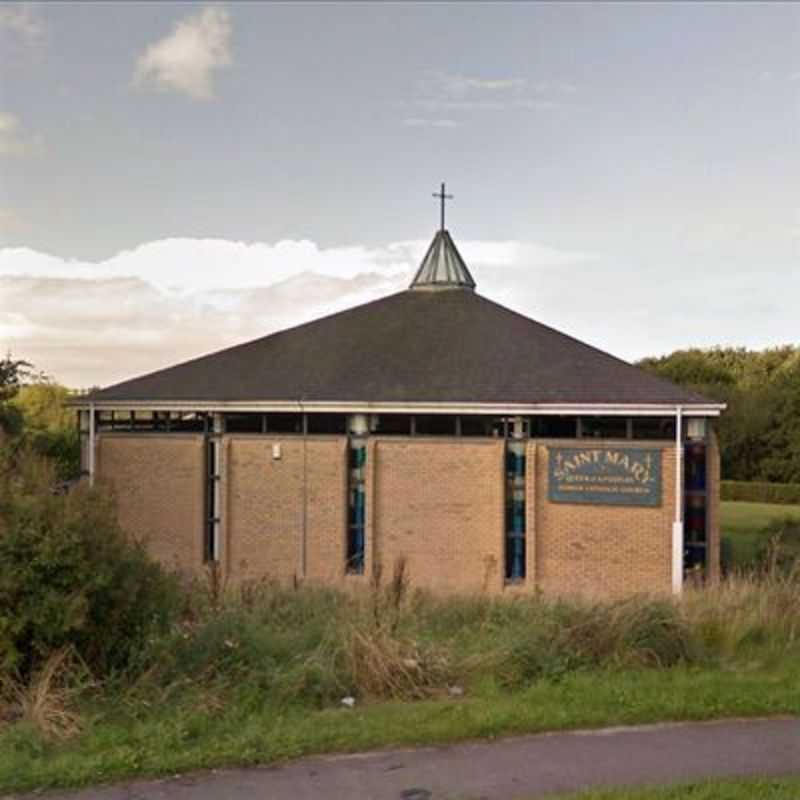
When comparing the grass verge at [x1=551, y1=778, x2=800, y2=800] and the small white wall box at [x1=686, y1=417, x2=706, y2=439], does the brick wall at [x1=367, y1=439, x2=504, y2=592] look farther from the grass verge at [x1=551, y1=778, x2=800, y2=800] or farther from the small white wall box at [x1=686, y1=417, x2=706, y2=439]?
the grass verge at [x1=551, y1=778, x2=800, y2=800]

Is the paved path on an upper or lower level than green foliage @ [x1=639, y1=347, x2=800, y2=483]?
lower

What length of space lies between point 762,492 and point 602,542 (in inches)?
1294

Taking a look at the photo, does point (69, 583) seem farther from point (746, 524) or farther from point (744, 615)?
point (746, 524)

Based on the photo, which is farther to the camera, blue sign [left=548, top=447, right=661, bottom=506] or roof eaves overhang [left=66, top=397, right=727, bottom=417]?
blue sign [left=548, top=447, right=661, bottom=506]

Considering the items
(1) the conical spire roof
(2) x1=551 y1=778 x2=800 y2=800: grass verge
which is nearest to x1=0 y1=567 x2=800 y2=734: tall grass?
(2) x1=551 y1=778 x2=800 y2=800: grass verge

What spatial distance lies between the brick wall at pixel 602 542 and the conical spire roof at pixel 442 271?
7.48 metres

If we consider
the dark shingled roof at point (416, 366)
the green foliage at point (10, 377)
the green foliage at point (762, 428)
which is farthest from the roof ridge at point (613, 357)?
the green foliage at point (762, 428)

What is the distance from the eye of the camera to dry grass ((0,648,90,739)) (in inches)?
232

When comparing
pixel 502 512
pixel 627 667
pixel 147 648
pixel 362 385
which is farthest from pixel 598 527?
pixel 147 648

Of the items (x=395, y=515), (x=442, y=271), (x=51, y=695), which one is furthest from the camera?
(x=442, y=271)

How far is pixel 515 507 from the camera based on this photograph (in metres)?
19.7

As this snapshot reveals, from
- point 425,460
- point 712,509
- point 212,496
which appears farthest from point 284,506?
point 712,509

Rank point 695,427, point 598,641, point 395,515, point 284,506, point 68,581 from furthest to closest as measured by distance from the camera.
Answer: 1. point 284,506
2. point 395,515
3. point 695,427
4. point 598,641
5. point 68,581

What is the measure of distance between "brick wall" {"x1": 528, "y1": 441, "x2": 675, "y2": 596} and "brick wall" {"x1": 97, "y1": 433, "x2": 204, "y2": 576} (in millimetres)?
8088
